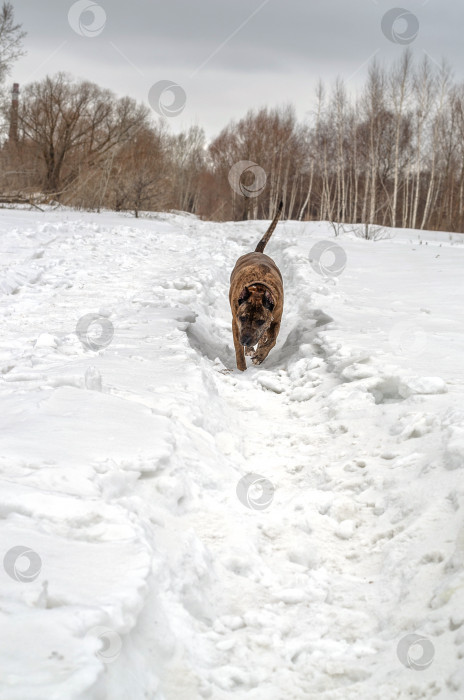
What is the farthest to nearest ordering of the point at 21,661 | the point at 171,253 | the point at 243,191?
the point at 243,191
the point at 171,253
the point at 21,661

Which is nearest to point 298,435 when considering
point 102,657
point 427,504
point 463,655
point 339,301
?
point 427,504

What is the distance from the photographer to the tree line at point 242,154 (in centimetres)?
2833

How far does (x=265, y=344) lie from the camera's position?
6.33m

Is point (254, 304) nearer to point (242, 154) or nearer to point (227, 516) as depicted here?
point (227, 516)

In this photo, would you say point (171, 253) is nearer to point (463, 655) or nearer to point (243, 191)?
point (463, 655)

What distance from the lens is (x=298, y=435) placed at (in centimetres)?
446

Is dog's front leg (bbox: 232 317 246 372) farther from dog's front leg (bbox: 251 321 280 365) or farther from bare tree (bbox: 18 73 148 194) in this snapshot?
Result: bare tree (bbox: 18 73 148 194)

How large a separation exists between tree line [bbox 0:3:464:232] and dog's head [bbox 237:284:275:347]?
16899 millimetres

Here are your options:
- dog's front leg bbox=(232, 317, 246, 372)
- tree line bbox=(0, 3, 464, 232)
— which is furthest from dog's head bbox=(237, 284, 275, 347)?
tree line bbox=(0, 3, 464, 232)

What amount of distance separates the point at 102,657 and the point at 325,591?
1.23 metres

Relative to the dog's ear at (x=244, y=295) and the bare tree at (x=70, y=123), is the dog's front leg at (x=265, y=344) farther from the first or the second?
the bare tree at (x=70, y=123)

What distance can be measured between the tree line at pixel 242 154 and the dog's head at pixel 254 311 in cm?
1690

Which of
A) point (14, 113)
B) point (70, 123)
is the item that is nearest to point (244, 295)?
point (14, 113)

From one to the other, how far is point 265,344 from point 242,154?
1485 inches
